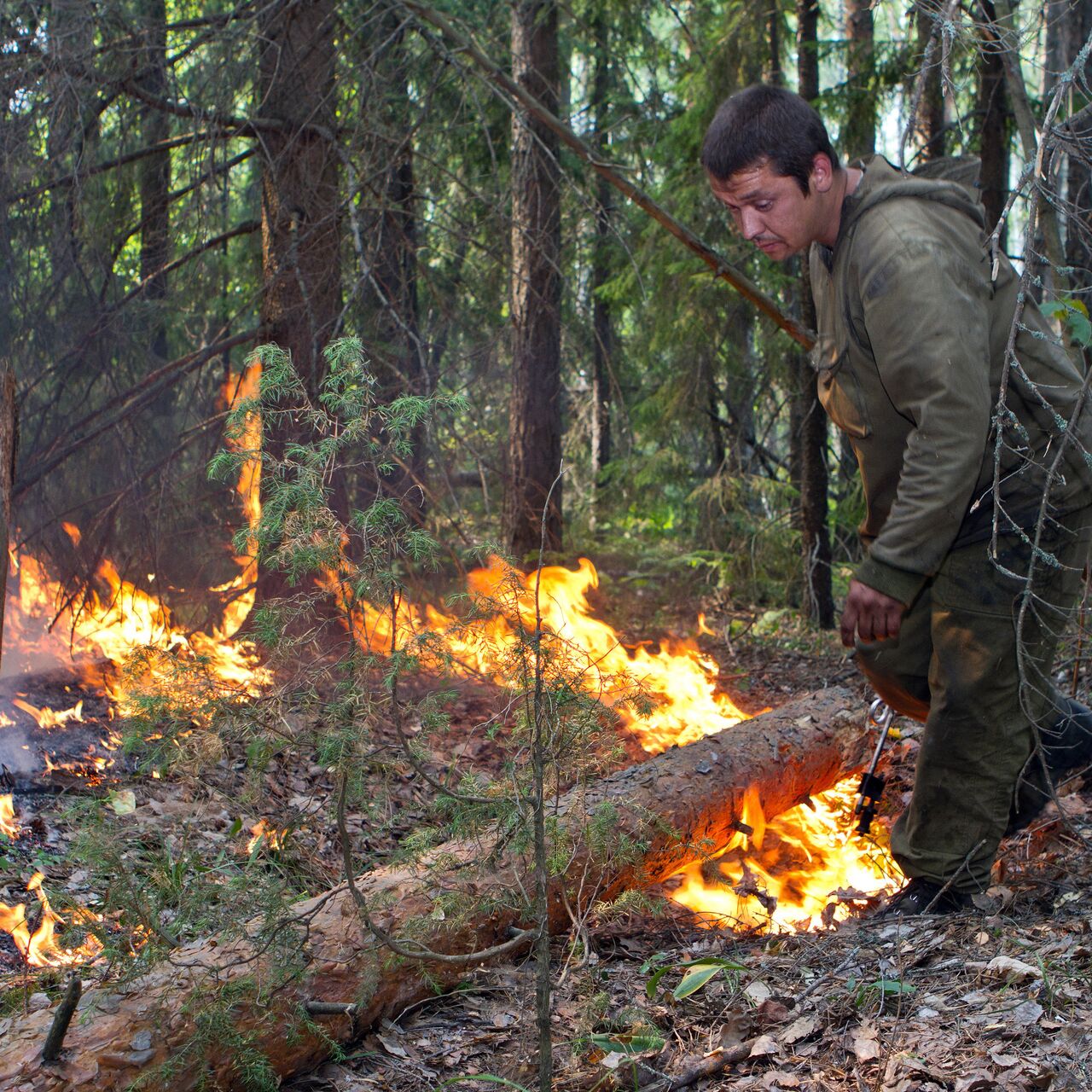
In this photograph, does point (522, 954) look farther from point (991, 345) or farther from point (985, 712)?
point (991, 345)

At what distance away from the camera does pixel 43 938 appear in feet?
11.5

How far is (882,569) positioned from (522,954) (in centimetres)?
176

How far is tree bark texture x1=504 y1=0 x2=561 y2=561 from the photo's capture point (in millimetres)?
8625

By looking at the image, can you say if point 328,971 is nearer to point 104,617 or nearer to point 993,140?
point 104,617

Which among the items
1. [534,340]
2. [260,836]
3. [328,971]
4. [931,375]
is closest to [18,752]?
[260,836]

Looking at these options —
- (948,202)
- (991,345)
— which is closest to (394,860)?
(991,345)

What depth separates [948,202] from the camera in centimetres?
344

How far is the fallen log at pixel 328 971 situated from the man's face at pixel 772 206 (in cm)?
196

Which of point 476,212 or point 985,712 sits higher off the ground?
point 476,212

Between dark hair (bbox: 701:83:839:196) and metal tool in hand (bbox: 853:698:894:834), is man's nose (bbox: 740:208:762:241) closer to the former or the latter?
dark hair (bbox: 701:83:839:196)

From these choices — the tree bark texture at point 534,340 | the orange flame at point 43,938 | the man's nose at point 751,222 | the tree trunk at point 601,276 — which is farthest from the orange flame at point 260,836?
the tree trunk at point 601,276

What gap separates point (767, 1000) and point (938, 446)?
1.75 meters

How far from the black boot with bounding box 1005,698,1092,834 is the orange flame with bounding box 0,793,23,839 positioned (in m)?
3.96

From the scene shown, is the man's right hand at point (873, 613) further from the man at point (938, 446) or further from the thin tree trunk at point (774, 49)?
the thin tree trunk at point (774, 49)
